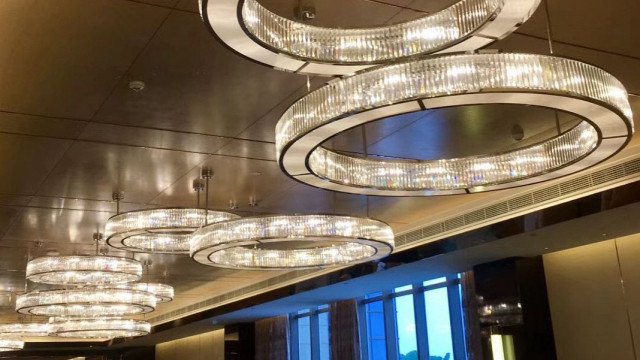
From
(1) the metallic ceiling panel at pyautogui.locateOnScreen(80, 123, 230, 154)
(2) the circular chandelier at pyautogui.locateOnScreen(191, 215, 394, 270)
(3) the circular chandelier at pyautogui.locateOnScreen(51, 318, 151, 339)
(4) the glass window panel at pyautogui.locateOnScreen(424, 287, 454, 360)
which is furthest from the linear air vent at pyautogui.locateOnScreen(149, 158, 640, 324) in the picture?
(3) the circular chandelier at pyautogui.locateOnScreen(51, 318, 151, 339)

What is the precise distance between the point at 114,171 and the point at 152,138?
0.97 meters

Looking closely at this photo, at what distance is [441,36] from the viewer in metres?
3.23

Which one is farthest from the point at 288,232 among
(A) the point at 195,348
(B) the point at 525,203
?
(A) the point at 195,348

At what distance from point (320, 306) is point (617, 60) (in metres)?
9.78

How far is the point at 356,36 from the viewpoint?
11.1 feet

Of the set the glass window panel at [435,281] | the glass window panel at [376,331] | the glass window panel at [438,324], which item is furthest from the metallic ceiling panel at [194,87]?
the glass window panel at [376,331]

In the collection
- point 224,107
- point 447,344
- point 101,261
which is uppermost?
point 224,107

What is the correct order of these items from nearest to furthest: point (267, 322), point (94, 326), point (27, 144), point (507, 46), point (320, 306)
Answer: point (507, 46) → point (27, 144) → point (94, 326) → point (320, 306) → point (267, 322)

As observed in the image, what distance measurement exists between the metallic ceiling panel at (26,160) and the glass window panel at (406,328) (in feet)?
22.7

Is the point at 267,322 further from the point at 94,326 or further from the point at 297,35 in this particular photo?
the point at 297,35

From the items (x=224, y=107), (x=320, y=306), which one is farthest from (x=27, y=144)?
(x=320, y=306)

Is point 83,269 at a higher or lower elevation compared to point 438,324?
higher

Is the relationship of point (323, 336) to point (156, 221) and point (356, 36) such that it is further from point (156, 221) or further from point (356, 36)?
point (356, 36)

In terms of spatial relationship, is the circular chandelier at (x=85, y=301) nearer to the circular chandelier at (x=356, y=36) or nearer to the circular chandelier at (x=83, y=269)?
the circular chandelier at (x=83, y=269)
